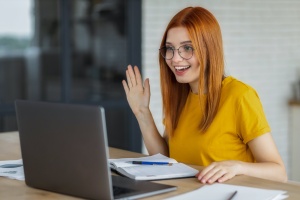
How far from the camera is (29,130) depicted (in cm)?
224

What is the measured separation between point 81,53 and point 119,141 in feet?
2.68

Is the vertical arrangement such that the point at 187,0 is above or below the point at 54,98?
above

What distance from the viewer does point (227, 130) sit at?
9.00 ft

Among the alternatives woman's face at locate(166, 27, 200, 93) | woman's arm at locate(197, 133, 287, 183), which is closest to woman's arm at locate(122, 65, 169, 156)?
woman's face at locate(166, 27, 200, 93)

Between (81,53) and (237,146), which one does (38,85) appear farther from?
(237,146)

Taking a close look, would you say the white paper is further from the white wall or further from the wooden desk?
the white wall

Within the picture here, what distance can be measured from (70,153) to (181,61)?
78 cm

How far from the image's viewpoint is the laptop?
204 centimetres

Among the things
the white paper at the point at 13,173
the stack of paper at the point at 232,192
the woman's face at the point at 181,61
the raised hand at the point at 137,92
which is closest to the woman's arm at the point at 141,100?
the raised hand at the point at 137,92

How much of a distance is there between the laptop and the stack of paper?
10 cm

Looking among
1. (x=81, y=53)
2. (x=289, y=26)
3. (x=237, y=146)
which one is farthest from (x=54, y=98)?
(x=237, y=146)

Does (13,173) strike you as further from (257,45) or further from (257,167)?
(257,45)

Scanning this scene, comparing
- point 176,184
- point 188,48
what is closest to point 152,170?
→ point 176,184

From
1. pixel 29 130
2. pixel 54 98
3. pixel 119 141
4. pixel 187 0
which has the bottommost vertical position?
pixel 119 141
